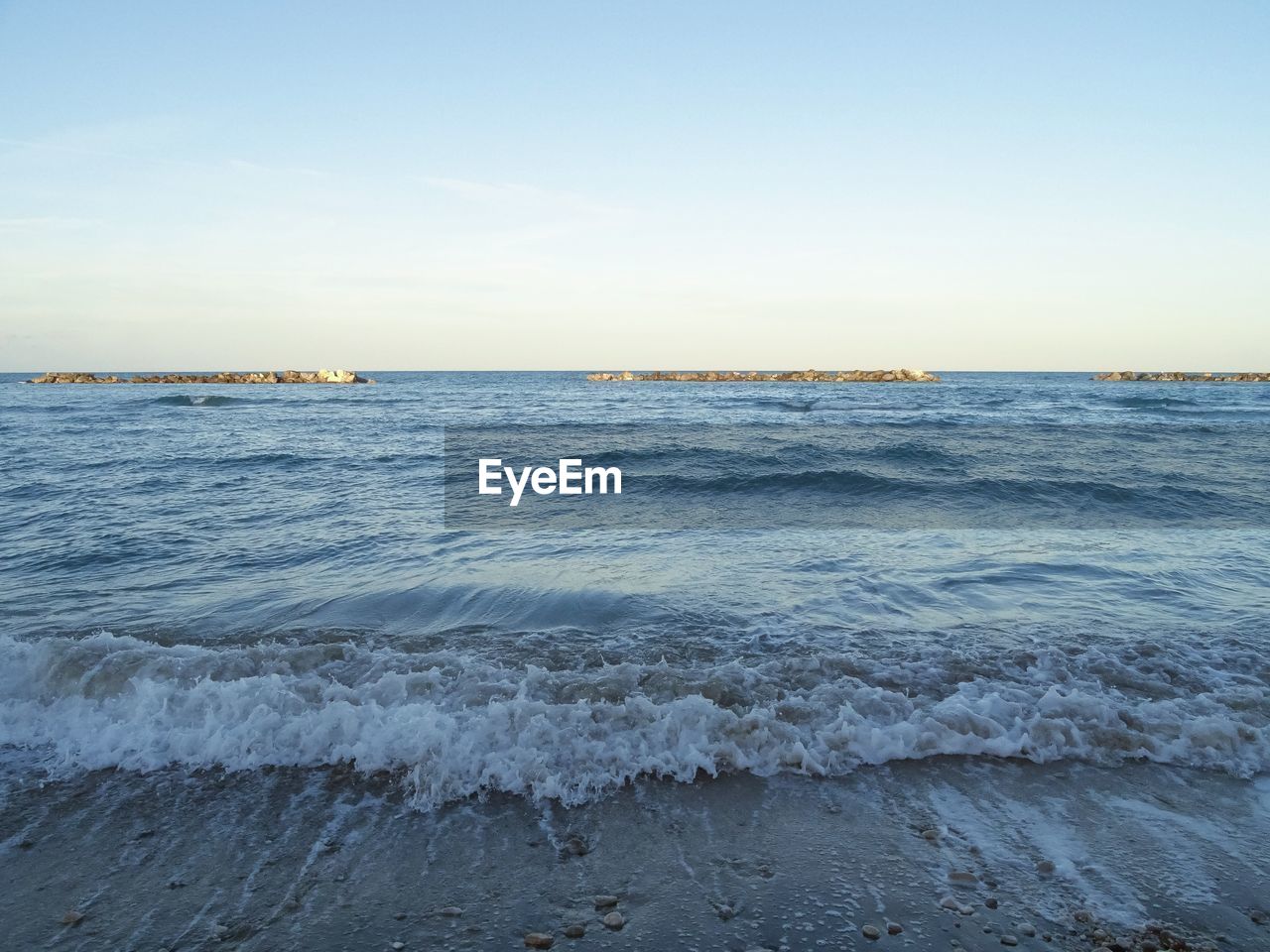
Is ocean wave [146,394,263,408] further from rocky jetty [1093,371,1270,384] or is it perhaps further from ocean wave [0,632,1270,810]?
rocky jetty [1093,371,1270,384]

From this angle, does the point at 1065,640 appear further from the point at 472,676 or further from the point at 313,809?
the point at 313,809

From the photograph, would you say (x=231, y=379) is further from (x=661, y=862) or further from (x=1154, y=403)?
(x=661, y=862)

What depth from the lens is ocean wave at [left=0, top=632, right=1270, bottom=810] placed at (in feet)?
13.9

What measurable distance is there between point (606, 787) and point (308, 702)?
2.25m

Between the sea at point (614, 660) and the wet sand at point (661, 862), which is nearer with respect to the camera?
the wet sand at point (661, 862)

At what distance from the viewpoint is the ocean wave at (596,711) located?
4.24 m

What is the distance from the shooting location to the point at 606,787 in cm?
401

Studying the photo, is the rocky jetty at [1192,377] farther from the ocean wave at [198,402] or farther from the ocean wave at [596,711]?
the ocean wave at [596,711]

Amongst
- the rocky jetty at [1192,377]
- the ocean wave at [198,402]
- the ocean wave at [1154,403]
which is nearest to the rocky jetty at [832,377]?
the rocky jetty at [1192,377]

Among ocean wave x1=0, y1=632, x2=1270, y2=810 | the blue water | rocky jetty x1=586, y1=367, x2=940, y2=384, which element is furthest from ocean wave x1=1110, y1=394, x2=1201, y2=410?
ocean wave x1=0, y1=632, x2=1270, y2=810

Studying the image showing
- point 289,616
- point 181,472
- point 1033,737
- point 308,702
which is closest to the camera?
point 1033,737

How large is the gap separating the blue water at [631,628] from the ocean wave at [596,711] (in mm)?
21

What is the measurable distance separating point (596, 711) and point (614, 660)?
42.2 inches

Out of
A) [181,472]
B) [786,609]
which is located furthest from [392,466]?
[786,609]
